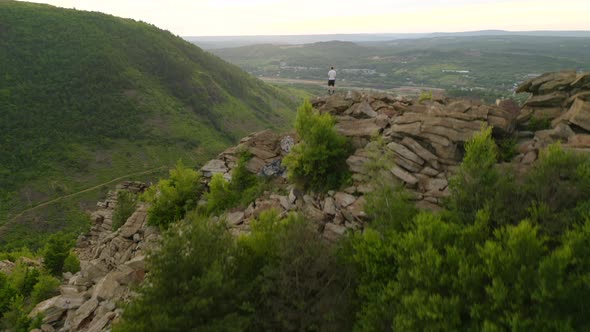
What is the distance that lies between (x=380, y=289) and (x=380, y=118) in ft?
38.7

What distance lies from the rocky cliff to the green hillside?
209 ft

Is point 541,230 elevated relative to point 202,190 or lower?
elevated

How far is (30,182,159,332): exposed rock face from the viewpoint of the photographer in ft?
58.7

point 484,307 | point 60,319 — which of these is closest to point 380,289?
point 484,307

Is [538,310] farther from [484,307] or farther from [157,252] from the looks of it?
[157,252]

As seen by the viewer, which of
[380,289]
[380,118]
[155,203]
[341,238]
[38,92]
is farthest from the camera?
[38,92]

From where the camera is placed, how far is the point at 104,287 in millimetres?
19250

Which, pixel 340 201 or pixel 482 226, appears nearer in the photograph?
pixel 482 226

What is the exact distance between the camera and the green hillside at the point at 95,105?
287ft

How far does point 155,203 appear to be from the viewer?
26.0 meters

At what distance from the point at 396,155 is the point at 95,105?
112 metres

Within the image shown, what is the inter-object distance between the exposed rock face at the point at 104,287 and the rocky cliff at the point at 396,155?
56mm

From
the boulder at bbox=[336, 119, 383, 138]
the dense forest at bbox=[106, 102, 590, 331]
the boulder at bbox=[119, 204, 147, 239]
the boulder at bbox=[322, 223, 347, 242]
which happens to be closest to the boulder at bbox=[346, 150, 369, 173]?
the boulder at bbox=[336, 119, 383, 138]

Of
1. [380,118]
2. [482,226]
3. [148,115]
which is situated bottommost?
[148,115]
